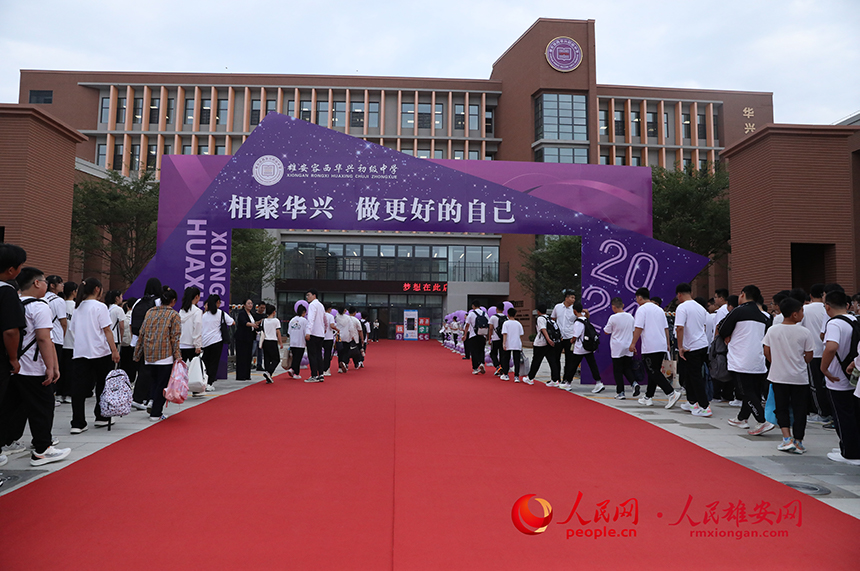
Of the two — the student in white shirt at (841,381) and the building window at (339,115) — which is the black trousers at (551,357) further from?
the building window at (339,115)

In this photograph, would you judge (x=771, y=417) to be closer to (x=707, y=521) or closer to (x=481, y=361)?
(x=707, y=521)

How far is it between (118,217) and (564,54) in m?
26.7

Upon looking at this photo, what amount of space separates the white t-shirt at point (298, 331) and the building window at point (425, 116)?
30.9 m

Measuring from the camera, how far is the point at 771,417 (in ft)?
21.0

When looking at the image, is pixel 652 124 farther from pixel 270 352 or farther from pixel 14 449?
pixel 14 449

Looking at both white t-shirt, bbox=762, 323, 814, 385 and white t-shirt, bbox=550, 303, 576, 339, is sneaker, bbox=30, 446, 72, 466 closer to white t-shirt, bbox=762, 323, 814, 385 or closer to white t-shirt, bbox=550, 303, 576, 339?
white t-shirt, bbox=762, 323, 814, 385

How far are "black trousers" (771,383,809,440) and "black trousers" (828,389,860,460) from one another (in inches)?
11.0

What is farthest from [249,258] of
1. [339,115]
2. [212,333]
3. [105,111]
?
[105,111]

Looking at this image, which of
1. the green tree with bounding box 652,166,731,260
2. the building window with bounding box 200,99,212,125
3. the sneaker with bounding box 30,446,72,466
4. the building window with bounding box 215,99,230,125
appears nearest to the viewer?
the sneaker with bounding box 30,446,72,466

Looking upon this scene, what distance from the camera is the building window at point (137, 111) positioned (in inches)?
1547

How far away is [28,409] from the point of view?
15.1 feet

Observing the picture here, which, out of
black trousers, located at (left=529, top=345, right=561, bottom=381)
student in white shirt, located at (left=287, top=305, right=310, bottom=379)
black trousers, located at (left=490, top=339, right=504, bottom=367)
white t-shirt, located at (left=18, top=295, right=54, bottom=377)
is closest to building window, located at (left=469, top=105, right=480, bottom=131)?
black trousers, located at (left=490, top=339, right=504, bottom=367)

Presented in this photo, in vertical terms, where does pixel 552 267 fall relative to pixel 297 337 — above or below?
above

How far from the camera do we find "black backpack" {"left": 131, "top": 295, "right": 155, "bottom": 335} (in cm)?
782
